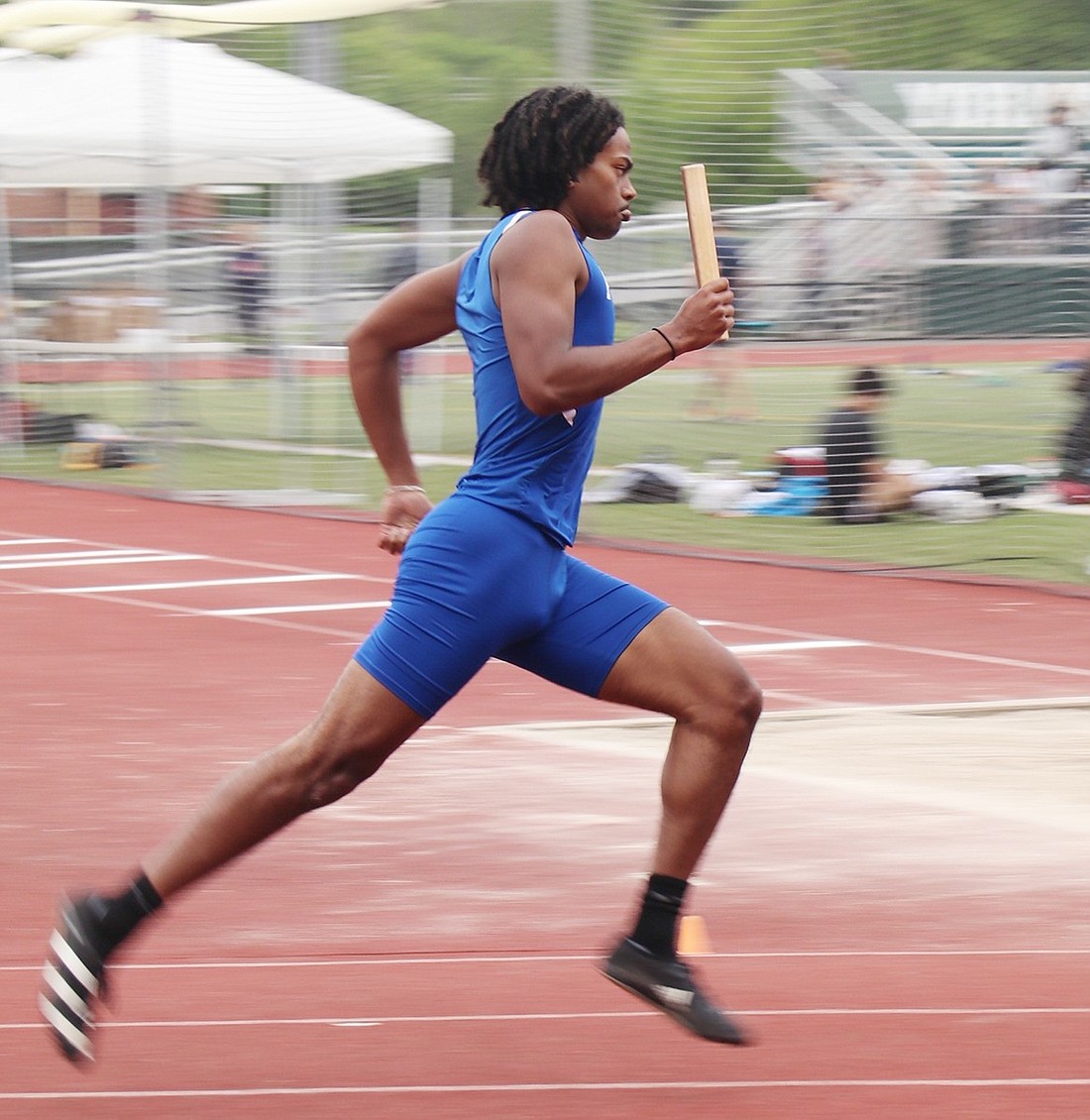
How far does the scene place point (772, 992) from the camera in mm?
4531

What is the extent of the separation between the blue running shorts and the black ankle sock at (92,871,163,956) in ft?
1.97

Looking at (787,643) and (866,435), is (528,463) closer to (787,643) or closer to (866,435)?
(787,643)

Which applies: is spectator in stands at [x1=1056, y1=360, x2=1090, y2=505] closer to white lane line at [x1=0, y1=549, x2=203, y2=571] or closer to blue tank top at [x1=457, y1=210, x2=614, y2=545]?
white lane line at [x1=0, y1=549, x2=203, y2=571]

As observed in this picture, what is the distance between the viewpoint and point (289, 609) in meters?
10.5

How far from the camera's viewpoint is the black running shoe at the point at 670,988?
3.96m

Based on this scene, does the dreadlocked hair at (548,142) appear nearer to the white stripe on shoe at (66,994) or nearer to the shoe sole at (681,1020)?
the shoe sole at (681,1020)

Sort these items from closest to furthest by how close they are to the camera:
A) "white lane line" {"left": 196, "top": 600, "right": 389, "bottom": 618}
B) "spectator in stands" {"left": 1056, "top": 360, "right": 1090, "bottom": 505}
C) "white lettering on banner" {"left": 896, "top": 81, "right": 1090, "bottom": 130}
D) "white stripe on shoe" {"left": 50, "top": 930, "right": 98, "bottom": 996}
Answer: "white stripe on shoe" {"left": 50, "top": 930, "right": 98, "bottom": 996}
"white lane line" {"left": 196, "top": 600, "right": 389, "bottom": 618}
"spectator in stands" {"left": 1056, "top": 360, "right": 1090, "bottom": 505}
"white lettering on banner" {"left": 896, "top": 81, "right": 1090, "bottom": 130}

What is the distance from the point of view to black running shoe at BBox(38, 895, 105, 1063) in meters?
3.85

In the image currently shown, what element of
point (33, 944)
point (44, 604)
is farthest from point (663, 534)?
point (33, 944)

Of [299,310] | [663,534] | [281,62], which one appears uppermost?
[281,62]

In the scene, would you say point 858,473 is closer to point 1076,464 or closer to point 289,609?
point 1076,464

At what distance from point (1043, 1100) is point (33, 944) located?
2.38 meters

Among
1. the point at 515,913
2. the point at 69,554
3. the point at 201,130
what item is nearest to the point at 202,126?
the point at 201,130

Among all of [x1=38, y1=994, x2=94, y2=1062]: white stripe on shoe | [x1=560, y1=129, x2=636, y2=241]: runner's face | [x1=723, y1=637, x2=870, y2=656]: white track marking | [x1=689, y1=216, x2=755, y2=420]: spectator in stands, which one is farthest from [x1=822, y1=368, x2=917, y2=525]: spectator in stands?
[x1=38, y1=994, x2=94, y2=1062]: white stripe on shoe
